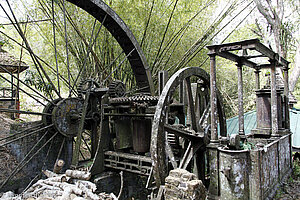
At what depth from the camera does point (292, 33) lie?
→ 956cm

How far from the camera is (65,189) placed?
3693 millimetres

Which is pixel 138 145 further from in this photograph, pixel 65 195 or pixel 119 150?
pixel 65 195

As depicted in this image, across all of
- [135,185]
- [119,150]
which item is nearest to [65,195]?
[119,150]

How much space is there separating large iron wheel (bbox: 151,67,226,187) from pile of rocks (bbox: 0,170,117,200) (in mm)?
1155

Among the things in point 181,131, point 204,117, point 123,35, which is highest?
point 123,35

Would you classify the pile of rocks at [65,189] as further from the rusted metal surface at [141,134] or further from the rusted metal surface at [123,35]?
the rusted metal surface at [123,35]

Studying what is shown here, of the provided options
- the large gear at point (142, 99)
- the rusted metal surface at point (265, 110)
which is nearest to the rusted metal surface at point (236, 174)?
the large gear at point (142, 99)

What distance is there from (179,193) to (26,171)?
136 inches

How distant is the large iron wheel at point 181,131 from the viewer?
3352mm

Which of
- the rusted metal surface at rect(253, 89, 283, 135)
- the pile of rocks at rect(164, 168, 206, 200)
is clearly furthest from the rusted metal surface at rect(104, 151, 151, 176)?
the rusted metal surface at rect(253, 89, 283, 135)

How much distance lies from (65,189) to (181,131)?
2032 mm

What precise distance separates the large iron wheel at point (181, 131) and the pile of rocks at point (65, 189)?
1.15 meters

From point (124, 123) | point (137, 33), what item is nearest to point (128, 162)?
point (124, 123)

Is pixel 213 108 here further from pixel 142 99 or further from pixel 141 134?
pixel 141 134
